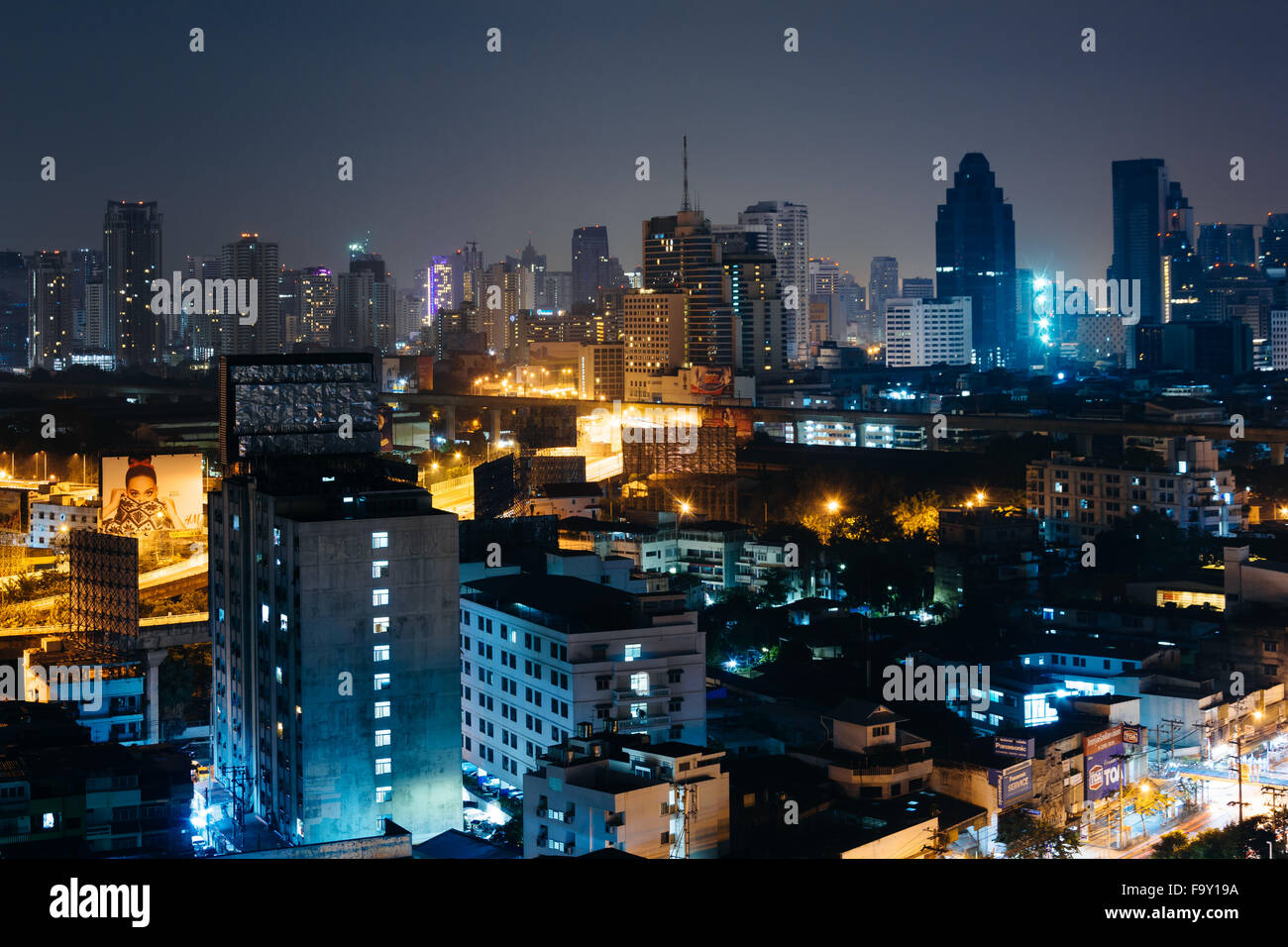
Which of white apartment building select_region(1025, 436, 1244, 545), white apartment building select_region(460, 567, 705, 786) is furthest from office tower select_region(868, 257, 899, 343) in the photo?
white apartment building select_region(460, 567, 705, 786)

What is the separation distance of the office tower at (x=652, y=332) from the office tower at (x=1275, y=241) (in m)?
13.8

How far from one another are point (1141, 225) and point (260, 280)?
21.7m

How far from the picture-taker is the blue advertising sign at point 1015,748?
278 inches

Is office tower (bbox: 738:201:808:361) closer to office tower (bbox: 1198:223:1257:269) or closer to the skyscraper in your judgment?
office tower (bbox: 1198:223:1257:269)

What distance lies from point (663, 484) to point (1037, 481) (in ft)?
13.0

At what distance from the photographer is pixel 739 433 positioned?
2544 centimetres

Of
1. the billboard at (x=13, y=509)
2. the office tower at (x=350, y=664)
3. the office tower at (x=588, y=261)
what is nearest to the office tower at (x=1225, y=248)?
the office tower at (x=588, y=261)

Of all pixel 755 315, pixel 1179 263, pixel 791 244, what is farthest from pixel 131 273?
pixel 1179 263

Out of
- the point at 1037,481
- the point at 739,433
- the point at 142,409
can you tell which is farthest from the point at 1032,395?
the point at 142,409

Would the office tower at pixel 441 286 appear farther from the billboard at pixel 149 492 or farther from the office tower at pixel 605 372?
the billboard at pixel 149 492

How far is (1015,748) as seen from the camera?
7113 mm

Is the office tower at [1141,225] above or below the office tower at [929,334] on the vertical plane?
above

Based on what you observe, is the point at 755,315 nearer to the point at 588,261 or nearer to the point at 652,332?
the point at 652,332

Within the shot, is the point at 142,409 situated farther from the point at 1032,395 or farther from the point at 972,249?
the point at 972,249
